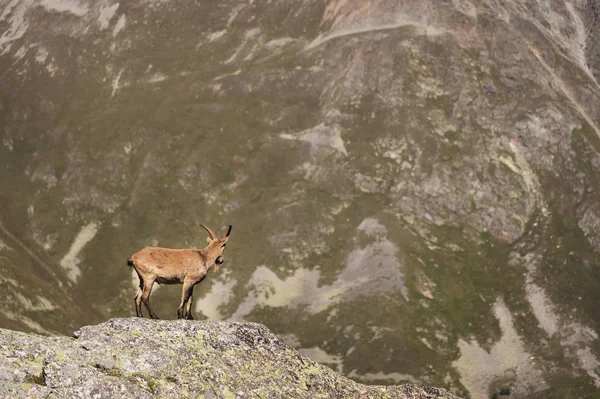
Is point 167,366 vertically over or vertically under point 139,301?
over

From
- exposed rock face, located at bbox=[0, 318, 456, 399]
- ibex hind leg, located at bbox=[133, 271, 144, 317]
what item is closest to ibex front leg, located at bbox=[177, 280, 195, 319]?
ibex hind leg, located at bbox=[133, 271, 144, 317]

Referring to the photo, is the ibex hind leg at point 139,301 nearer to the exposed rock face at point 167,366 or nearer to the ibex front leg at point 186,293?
the ibex front leg at point 186,293

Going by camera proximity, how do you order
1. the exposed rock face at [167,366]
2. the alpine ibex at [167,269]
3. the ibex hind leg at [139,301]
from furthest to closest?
the alpine ibex at [167,269]
the ibex hind leg at [139,301]
the exposed rock face at [167,366]

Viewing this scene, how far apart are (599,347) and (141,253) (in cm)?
18021

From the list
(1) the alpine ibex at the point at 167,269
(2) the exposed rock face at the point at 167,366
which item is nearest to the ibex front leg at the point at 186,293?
(1) the alpine ibex at the point at 167,269

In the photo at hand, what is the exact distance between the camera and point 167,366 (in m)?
21.4

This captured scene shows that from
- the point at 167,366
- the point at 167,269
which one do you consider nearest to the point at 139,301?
the point at 167,269

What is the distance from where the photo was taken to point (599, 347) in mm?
180625

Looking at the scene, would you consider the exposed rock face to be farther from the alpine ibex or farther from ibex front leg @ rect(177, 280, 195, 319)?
the alpine ibex

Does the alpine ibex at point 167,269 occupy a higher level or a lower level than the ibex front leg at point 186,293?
higher

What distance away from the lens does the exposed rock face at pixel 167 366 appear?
63.7ft

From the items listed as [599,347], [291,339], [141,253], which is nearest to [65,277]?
[291,339]

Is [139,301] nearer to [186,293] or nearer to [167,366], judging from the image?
[186,293]

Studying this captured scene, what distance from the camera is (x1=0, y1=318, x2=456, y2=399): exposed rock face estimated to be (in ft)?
63.7
